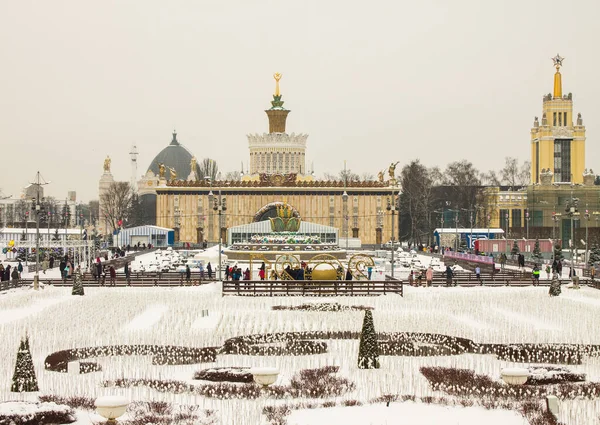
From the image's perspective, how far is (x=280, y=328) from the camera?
30.1 m

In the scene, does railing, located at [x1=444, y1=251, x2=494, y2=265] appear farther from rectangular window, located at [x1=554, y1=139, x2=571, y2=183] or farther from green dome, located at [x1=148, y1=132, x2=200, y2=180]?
green dome, located at [x1=148, y1=132, x2=200, y2=180]

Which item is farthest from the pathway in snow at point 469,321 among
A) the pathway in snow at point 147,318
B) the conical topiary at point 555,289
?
the pathway in snow at point 147,318

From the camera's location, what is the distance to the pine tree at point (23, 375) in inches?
774

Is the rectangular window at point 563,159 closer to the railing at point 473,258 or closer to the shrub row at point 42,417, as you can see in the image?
the railing at point 473,258

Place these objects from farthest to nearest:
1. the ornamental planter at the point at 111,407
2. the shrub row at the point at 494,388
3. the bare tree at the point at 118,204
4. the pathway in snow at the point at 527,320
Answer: the bare tree at the point at 118,204 → the pathway in snow at the point at 527,320 → the shrub row at the point at 494,388 → the ornamental planter at the point at 111,407

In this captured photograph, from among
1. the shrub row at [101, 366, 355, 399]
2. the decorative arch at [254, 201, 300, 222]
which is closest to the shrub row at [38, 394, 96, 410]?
the shrub row at [101, 366, 355, 399]

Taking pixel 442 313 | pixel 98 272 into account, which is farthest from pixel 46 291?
pixel 442 313

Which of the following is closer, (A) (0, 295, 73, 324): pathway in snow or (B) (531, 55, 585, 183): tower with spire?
(A) (0, 295, 73, 324): pathway in snow

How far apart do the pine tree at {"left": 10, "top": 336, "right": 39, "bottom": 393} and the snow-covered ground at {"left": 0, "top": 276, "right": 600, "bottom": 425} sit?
361 millimetres

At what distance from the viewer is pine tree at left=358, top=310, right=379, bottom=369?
22.6 m

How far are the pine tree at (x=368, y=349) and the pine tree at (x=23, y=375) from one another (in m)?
7.74

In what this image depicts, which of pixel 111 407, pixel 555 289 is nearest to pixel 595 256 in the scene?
pixel 555 289

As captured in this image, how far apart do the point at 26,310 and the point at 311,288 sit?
12713 millimetres

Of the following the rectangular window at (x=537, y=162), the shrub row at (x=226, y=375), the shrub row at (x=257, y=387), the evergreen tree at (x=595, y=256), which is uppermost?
the rectangular window at (x=537, y=162)
